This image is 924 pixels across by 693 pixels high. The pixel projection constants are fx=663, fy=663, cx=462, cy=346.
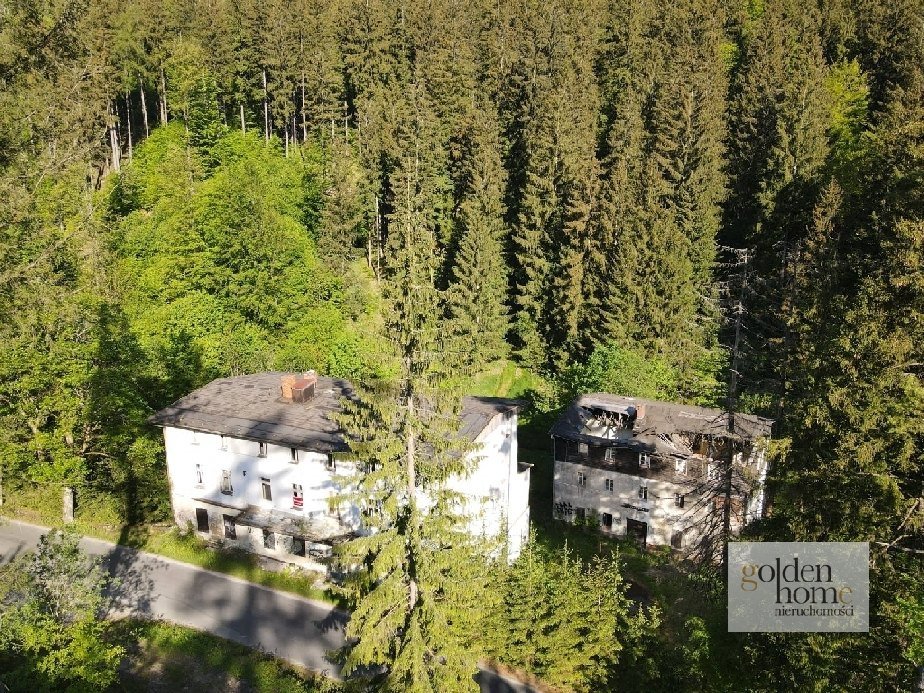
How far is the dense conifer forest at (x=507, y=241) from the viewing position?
16500 mm

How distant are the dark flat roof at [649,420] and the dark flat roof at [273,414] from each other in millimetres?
8595

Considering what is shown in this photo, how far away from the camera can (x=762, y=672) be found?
57.0 ft

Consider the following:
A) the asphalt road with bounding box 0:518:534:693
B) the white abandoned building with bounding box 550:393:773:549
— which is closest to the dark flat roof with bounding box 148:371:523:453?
the asphalt road with bounding box 0:518:534:693

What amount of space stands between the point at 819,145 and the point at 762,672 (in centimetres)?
5535

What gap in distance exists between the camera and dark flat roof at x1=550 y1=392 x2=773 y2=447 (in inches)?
1449

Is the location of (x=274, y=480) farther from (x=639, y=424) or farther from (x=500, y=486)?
(x=639, y=424)

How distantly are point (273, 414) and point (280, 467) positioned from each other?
2.62 m

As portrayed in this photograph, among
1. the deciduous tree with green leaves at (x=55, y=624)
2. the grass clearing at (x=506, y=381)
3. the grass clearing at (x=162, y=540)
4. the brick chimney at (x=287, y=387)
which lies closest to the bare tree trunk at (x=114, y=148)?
the grass clearing at (x=506, y=381)

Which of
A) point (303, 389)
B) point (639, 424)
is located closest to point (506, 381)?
point (639, 424)

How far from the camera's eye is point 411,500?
17688 mm

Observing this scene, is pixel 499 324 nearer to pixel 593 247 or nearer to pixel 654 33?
pixel 593 247

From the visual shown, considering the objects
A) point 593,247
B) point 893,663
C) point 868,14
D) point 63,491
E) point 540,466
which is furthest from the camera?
point 868,14

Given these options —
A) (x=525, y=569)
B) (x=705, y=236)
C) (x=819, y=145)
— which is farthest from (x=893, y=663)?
(x=819, y=145)

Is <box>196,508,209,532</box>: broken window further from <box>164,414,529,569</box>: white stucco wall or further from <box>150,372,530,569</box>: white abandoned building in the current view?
<box>164,414,529,569</box>: white stucco wall
